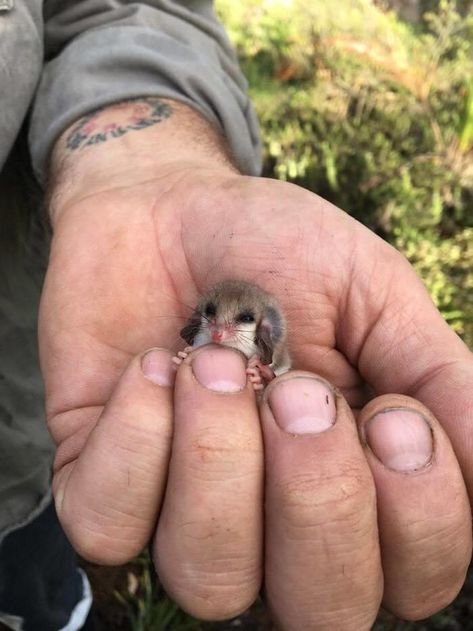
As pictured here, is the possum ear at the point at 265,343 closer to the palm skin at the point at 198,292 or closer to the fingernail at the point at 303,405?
the palm skin at the point at 198,292

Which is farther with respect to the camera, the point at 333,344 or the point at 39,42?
the point at 39,42

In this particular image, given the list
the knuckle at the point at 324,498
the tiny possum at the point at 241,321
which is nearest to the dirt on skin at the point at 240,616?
the tiny possum at the point at 241,321

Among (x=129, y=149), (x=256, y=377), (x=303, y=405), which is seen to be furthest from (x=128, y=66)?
(x=303, y=405)

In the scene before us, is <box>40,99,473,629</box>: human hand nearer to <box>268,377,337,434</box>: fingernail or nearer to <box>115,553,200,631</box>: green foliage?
<box>268,377,337,434</box>: fingernail

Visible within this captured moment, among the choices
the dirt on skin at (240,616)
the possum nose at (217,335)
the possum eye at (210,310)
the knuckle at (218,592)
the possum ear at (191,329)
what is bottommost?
the dirt on skin at (240,616)

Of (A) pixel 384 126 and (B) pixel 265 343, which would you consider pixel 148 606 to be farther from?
(A) pixel 384 126

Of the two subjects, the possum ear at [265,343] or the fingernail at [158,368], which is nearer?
the fingernail at [158,368]

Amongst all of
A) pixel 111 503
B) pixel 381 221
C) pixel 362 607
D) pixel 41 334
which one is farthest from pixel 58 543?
pixel 381 221

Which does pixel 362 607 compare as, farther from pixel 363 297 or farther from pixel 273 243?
pixel 273 243
